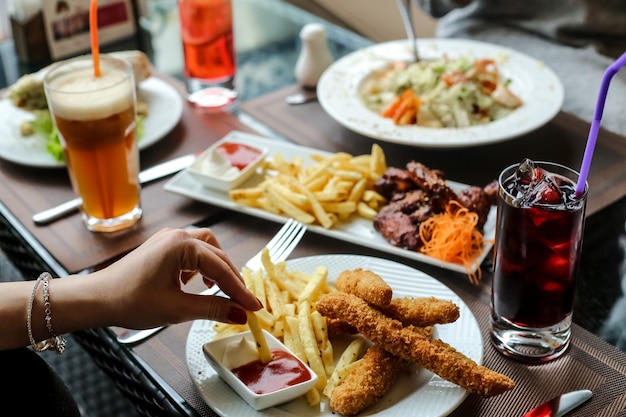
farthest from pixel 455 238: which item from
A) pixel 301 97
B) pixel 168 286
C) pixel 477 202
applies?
pixel 301 97

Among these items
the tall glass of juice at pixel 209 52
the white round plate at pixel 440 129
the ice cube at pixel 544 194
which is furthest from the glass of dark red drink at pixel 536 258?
the tall glass of juice at pixel 209 52

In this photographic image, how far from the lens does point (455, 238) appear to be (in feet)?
5.05

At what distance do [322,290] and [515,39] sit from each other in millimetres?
1861

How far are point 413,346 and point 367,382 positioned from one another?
10 centimetres

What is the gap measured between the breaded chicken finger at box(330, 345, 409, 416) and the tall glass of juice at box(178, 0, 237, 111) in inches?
49.8

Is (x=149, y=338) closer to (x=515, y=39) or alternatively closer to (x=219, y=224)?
(x=219, y=224)

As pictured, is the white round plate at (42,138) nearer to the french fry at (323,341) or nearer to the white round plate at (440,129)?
the white round plate at (440,129)

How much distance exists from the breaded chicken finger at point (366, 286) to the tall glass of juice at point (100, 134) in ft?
2.16

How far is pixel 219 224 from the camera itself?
177 centimetres

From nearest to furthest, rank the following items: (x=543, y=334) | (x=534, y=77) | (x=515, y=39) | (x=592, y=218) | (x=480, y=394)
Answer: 1. (x=480, y=394)
2. (x=543, y=334)
3. (x=592, y=218)
4. (x=534, y=77)
5. (x=515, y=39)

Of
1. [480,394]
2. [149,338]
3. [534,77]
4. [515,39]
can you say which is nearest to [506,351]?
[480,394]

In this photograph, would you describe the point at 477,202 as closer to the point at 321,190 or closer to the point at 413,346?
the point at 321,190

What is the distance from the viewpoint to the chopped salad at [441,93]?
2.10 metres

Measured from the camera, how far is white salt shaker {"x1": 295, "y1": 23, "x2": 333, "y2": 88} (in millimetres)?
2359
